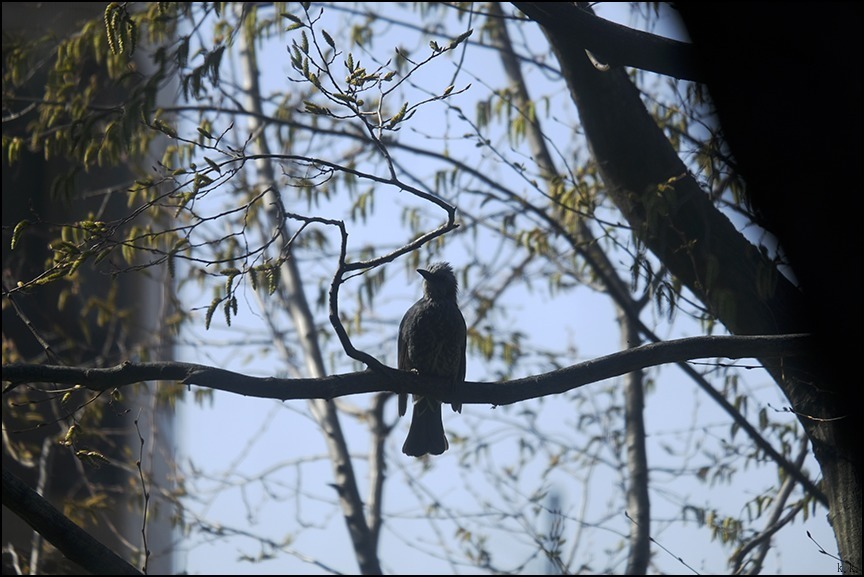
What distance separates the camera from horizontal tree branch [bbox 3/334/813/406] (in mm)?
3135

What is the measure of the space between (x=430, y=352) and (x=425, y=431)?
0.45 meters

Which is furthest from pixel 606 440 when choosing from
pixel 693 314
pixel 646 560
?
pixel 693 314

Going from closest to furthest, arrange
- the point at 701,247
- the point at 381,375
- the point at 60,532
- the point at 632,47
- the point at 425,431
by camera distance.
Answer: the point at 60,532 → the point at 381,375 → the point at 632,47 → the point at 701,247 → the point at 425,431

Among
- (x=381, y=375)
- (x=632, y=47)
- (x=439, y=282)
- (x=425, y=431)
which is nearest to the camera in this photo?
(x=381, y=375)

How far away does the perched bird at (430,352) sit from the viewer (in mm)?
5004

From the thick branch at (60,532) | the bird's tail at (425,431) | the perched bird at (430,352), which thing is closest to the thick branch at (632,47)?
the perched bird at (430,352)

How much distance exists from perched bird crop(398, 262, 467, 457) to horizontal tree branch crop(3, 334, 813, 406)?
4.91ft

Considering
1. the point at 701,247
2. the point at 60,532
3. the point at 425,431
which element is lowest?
the point at 60,532

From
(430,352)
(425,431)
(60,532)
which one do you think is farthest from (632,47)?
(60,532)

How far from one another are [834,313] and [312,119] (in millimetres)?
4923

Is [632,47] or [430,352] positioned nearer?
[632,47]

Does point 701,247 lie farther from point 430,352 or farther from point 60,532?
point 60,532

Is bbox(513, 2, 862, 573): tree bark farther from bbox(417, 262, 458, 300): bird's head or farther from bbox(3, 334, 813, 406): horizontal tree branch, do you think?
bbox(417, 262, 458, 300): bird's head

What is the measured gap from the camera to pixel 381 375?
11.0ft
